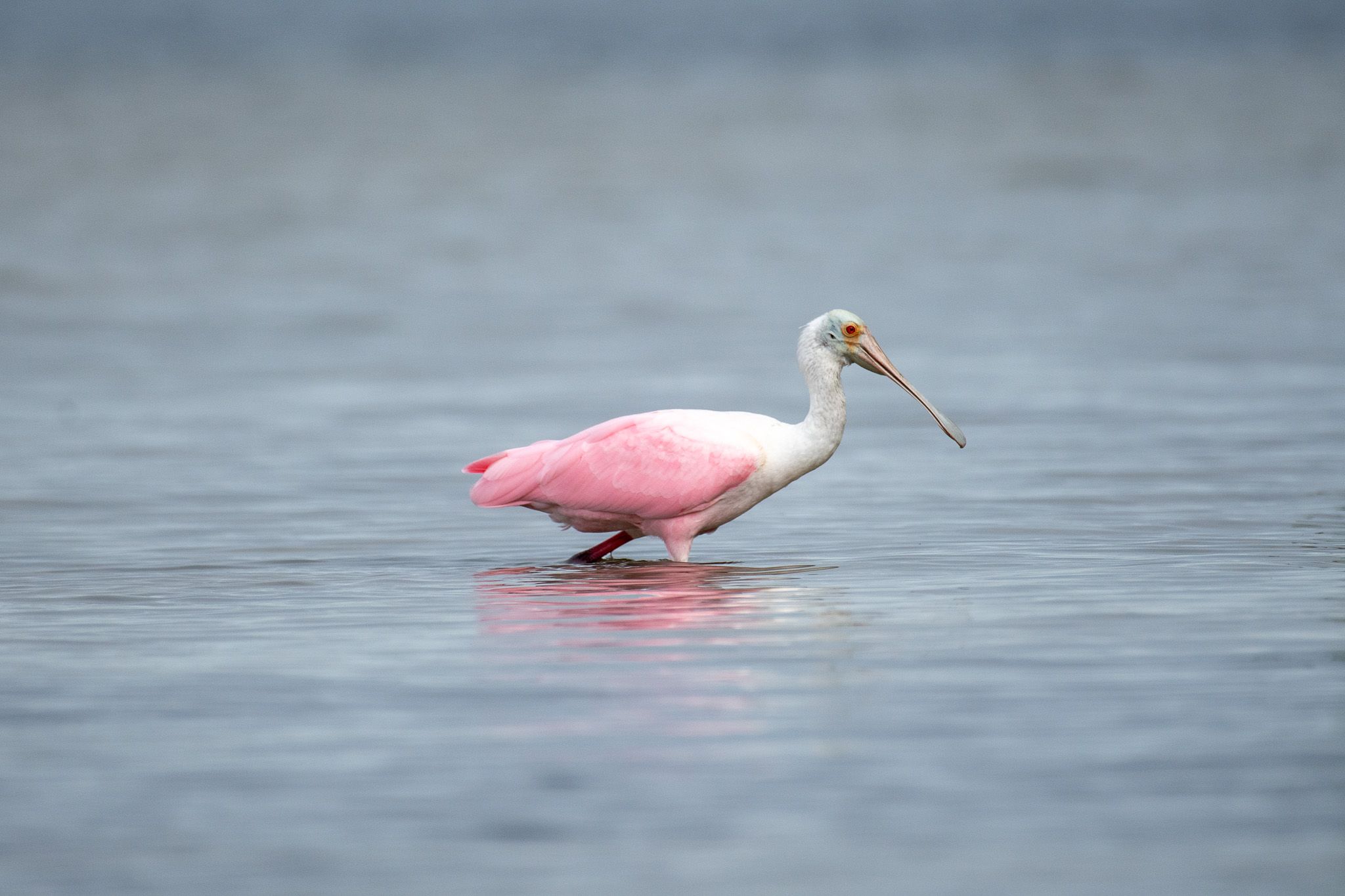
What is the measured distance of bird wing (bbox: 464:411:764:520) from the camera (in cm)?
1081

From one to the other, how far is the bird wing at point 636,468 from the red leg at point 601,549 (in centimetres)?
29

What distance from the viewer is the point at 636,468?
10.9 m

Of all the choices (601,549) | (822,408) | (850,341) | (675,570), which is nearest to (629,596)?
(675,570)

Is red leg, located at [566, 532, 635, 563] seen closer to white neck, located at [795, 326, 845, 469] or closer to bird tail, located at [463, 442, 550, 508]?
bird tail, located at [463, 442, 550, 508]

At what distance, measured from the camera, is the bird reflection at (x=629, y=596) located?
30.5 ft

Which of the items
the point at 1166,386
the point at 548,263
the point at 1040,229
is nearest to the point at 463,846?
Answer: the point at 1166,386

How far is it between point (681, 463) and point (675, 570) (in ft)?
1.65

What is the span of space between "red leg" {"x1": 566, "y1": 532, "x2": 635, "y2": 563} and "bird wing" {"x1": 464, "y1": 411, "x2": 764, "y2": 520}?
0.29 metres

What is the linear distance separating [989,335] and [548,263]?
10183 millimetres

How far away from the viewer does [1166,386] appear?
17203 millimetres

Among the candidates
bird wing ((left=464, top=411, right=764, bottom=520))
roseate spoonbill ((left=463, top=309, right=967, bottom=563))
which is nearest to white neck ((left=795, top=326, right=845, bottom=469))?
roseate spoonbill ((left=463, top=309, right=967, bottom=563))

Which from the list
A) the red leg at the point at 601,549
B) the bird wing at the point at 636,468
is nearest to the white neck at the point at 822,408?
the bird wing at the point at 636,468

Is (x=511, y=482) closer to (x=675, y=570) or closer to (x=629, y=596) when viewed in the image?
(x=675, y=570)

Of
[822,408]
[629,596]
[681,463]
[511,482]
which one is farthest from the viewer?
[511,482]
